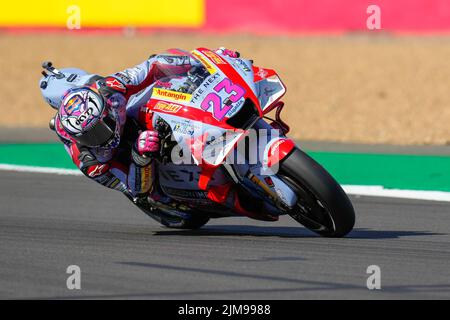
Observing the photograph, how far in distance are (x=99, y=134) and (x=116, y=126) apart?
13cm

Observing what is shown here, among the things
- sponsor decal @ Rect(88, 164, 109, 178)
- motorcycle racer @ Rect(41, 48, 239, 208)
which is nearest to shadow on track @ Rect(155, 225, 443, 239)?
motorcycle racer @ Rect(41, 48, 239, 208)

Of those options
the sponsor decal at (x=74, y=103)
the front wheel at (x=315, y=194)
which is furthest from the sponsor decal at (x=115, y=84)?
the front wheel at (x=315, y=194)

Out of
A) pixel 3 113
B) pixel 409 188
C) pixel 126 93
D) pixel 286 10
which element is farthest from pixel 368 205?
pixel 286 10

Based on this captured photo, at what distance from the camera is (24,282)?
6.34 metres

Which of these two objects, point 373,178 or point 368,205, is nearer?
point 368,205

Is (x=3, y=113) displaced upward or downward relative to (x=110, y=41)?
downward

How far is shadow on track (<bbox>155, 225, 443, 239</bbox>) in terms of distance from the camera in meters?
8.05

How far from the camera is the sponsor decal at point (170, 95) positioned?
755 centimetres

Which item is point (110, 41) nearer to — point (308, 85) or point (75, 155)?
point (308, 85)

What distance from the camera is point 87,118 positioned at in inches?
290

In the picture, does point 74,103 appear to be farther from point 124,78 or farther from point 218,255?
point 218,255

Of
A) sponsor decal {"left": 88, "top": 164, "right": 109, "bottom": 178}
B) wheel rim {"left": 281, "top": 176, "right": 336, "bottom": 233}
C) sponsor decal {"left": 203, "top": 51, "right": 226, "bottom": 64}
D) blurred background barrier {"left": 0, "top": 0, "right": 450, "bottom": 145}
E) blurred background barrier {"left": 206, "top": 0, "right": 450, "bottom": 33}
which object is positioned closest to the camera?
wheel rim {"left": 281, "top": 176, "right": 336, "bottom": 233}

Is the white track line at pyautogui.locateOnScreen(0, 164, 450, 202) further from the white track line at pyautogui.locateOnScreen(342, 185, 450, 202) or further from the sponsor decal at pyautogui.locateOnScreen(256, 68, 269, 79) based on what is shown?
the sponsor decal at pyautogui.locateOnScreen(256, 68, 269, 79)
